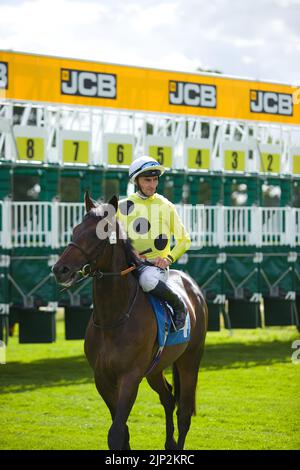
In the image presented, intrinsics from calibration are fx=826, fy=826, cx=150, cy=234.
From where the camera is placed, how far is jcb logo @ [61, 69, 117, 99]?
47.5 feet

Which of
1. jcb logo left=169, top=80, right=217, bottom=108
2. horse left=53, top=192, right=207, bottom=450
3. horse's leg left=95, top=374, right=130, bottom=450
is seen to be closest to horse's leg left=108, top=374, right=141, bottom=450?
horse left=53, top=192, right=207, bottom=450

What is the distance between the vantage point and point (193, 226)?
14875mm

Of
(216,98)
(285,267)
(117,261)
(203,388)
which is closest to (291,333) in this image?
(285,267)

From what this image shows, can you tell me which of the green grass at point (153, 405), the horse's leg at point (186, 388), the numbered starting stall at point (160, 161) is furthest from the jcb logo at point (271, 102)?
the horse's leg at point (186, 388)

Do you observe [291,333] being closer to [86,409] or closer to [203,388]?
[203,388]

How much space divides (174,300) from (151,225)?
0.62 meters

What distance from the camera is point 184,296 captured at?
7.28 m

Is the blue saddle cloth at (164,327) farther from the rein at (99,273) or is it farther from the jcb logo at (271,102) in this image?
the jcb logo at (271,102)

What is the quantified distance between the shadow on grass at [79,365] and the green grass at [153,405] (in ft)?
0.05

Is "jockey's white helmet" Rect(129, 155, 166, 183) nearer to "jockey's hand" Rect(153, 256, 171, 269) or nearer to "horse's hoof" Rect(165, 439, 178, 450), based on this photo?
"jockey's hand" Rect(153, 256, 171, 269)

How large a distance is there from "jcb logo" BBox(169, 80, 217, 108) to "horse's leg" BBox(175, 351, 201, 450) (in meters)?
9.41

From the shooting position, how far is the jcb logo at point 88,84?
1448 cm

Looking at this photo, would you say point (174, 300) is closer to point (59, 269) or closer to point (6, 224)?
point (59, 269)

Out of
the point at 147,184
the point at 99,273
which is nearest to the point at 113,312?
the point at 99,273
